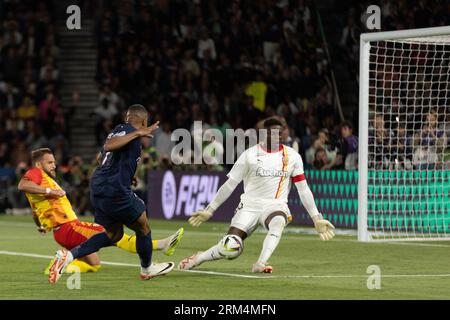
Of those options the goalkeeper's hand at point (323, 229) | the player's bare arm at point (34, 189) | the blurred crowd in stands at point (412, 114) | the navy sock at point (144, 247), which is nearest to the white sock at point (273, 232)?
the goalkeeper's hand at point (323, 229)

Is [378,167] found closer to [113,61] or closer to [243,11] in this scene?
[243,11]

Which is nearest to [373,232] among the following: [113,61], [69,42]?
[113,61]

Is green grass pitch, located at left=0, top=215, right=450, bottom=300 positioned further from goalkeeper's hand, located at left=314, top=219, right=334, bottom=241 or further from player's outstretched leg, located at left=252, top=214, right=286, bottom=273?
goalkeeper's hand, located at left=314, top=219, right=334, bottom=241

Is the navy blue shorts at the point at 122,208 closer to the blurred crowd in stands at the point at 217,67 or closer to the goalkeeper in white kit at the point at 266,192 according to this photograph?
the goalkeeper in white kit at the point at 266,192

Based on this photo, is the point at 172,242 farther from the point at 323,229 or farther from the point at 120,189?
the point at 323,229

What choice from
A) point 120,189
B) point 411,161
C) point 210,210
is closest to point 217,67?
point 411,161

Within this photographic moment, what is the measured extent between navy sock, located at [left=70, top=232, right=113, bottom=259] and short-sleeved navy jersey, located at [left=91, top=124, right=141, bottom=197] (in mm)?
423

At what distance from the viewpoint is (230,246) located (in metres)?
12.7

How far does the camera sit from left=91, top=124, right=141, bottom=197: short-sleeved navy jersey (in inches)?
475

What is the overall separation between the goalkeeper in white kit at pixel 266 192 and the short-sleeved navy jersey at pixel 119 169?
1204 mm

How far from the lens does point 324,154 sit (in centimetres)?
2209

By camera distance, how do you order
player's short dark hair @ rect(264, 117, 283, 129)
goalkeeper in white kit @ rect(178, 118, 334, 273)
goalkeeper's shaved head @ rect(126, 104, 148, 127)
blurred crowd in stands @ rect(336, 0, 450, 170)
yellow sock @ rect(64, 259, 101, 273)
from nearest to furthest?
1. goalkeeper's shaved head @ rect(126, 104, 148, 127)
2. goalkeeper in white kit @ rect(178, 118, 334, 273)
3. player's short dark hair @ rect(264, 117, 283, 129)
4. yellow sock @ rect(64, 259, 101, 273)
5. blurred crowd in stands @ rect(336, 0, 450, 170)

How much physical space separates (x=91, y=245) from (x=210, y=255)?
1486 mm

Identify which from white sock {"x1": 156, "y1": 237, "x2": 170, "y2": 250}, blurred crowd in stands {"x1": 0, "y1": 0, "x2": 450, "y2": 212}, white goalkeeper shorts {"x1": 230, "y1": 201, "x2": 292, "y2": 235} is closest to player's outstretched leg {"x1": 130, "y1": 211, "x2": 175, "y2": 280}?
white goalkeeper shorts {"x1": 230, "y1": 201, "x2": 292, "y2": 235}
